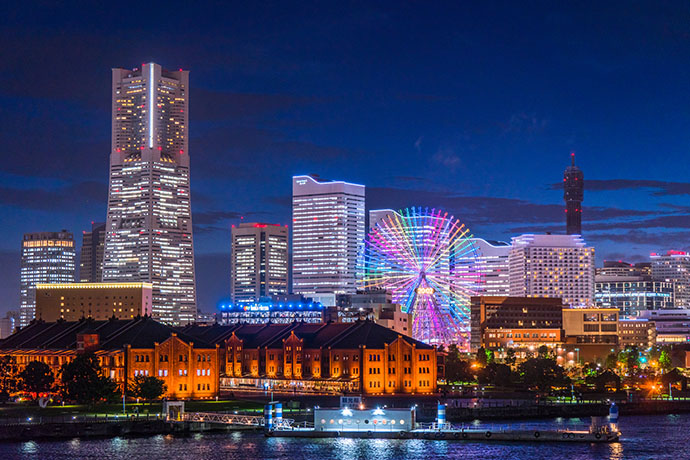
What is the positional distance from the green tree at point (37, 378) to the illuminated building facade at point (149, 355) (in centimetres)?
982

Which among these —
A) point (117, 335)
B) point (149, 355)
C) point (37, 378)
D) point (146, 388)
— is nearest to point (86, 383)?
point (146, 388)

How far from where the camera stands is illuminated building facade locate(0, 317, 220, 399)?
559ft

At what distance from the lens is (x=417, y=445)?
13012 cm

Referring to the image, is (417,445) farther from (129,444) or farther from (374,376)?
Result: (374,376)

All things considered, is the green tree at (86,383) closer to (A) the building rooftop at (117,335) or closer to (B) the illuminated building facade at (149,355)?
(B) the illuminated building facade at (149,355)

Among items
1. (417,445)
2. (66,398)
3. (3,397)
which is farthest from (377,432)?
(3,397)

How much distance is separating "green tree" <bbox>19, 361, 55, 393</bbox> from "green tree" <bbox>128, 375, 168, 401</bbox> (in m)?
12.1

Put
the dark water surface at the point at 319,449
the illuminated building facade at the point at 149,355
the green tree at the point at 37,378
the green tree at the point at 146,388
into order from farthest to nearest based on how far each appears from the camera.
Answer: the illuminated building facade at the point at 149,355
the green tree at the point at 37,378
the green tree at the point at 146,388
the dark water surface at the point at 319,449

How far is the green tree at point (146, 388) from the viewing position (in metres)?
159

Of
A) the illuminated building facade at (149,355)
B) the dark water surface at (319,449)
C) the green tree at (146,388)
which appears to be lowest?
the dark water surface at (319,449)

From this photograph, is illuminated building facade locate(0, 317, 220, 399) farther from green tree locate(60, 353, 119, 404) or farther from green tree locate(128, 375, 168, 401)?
green tree locate(60, 353, 119, 404)

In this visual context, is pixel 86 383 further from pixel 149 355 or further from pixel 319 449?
pixel 319 449

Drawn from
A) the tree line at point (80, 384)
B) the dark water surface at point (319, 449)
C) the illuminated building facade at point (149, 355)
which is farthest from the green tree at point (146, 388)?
the dark water surface at point (319, 449)

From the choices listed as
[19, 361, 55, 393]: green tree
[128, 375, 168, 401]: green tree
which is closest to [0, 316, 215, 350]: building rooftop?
[128, 375, 168, 401]: green tree
